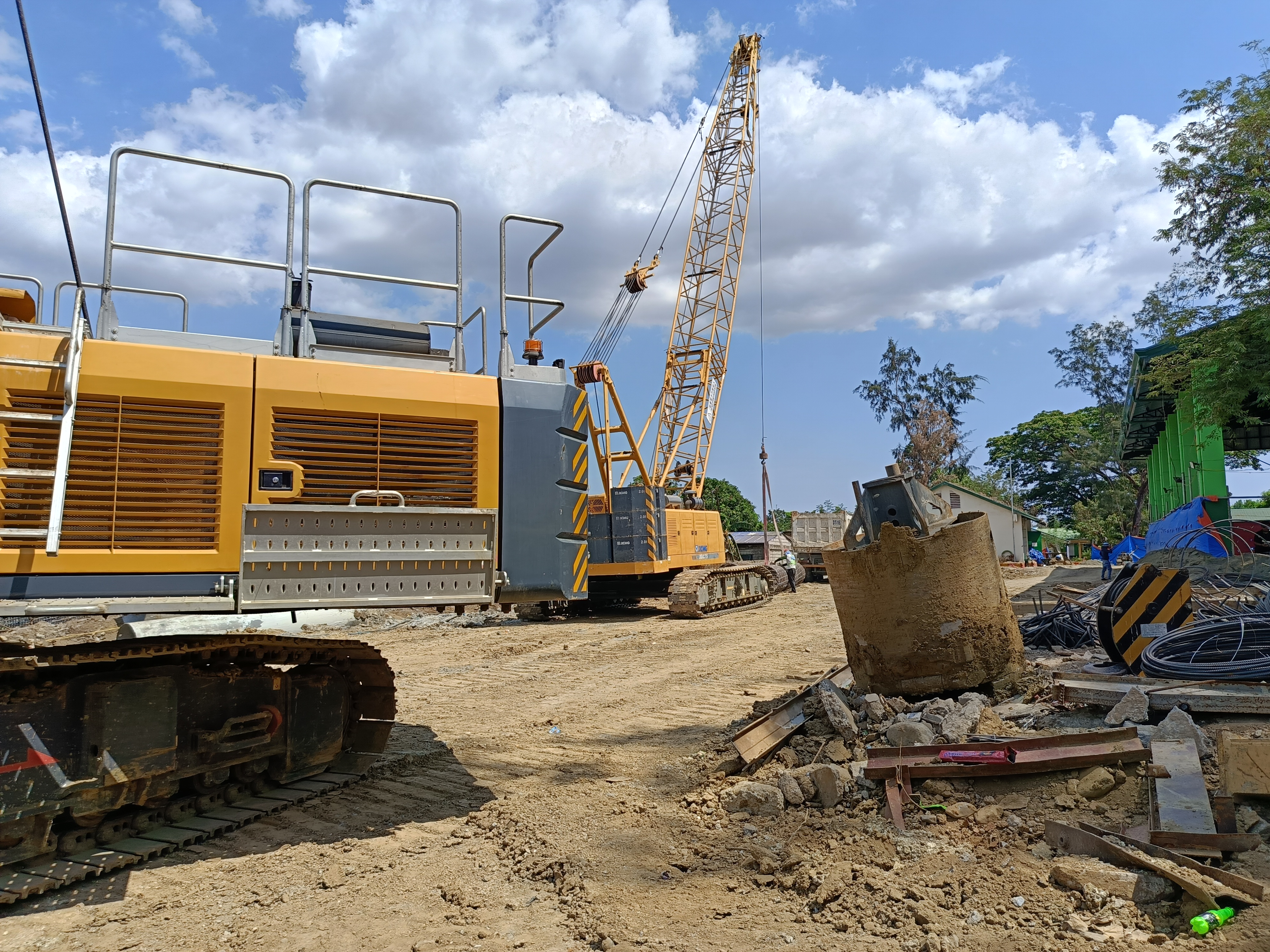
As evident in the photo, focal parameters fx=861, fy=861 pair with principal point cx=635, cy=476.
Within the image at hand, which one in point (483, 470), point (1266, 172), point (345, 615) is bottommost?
point (345, 615)

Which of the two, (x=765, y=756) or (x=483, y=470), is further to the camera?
(x=765, y=756)

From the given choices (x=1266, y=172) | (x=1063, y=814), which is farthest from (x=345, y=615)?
(x=1266, y=172)

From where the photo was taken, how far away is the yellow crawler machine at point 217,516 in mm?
3986

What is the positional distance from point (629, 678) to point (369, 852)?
5.48 metres

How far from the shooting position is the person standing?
2361 centimetres

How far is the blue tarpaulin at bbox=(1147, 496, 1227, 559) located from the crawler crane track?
1383cm

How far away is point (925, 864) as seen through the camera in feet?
12.4

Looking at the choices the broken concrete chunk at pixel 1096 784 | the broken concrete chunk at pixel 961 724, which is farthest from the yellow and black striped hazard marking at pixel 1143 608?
the broken concrete chunk at pixel 1096 784

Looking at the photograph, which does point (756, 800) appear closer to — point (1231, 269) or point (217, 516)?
point (217, 516)

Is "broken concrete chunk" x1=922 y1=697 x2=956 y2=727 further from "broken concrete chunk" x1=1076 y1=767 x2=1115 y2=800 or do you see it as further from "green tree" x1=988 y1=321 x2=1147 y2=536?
"green tree" x1=988 y1=321 x2=1147 y2=536

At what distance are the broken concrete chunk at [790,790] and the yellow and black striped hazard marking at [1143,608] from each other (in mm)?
3322

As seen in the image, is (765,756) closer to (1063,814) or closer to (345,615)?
(1063,814)

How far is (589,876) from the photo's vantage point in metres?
4.12

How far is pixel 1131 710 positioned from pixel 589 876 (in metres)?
3.24
